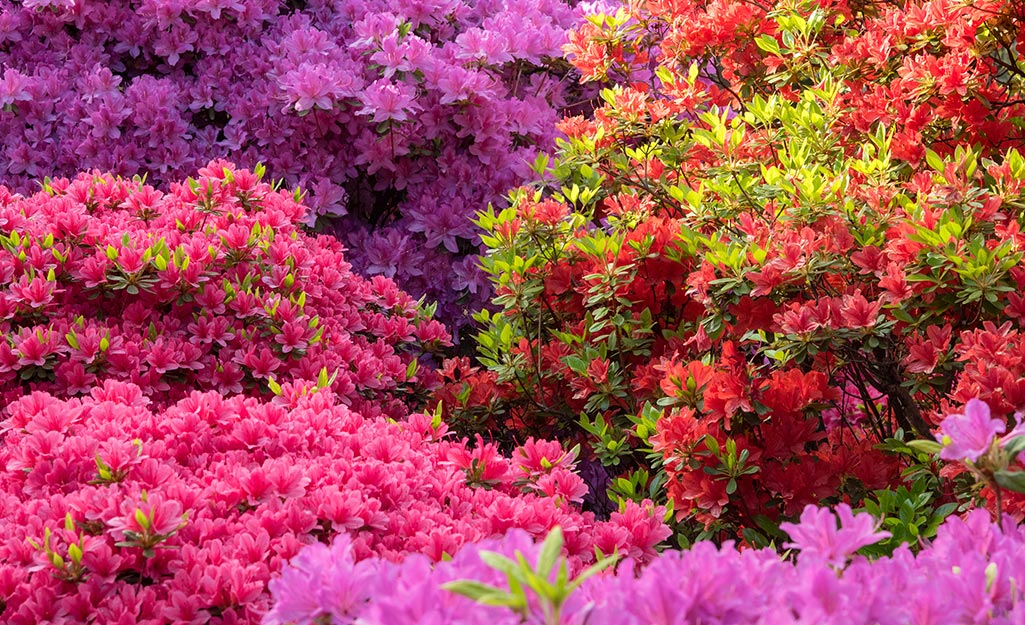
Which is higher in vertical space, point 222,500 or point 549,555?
point 549,555

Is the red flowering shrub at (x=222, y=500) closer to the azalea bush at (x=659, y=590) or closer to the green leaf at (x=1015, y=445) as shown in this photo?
the azalea bush at (x=659, y=590)

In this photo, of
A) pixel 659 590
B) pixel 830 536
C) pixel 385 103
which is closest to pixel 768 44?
pixel 385 103

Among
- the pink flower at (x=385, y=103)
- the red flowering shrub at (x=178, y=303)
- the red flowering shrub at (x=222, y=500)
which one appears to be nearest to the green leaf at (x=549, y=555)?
the red flowering shrub at (x=222, y=500)

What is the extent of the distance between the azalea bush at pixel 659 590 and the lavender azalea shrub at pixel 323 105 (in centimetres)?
357

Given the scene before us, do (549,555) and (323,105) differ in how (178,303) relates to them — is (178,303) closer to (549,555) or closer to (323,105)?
(323,105)

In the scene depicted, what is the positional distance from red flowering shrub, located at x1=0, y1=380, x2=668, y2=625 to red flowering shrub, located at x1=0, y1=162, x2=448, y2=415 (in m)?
0.48

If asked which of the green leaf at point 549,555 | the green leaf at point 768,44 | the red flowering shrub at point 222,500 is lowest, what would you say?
the red flowering shrub at point 222,500

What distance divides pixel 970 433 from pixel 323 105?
3797mm

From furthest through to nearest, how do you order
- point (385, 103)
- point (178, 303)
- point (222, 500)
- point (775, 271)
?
point (385, 103) → point (178, 303) → point (775, 271) → point (222, 500)

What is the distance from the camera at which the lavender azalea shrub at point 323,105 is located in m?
4.96

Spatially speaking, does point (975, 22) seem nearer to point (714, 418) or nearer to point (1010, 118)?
point (1010, 118)

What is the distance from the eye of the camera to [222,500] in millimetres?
2234

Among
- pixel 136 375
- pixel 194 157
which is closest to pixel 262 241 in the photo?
pixel 136 375

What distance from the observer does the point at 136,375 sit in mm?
3223
